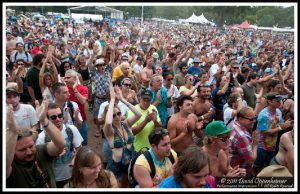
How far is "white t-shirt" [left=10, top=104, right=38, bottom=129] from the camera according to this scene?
4.01 m

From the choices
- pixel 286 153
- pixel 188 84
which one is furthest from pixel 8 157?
pixel 188 84

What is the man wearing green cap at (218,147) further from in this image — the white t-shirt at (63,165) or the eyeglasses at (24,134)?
the eyeglasses at (24,134)

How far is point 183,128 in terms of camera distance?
4.10m

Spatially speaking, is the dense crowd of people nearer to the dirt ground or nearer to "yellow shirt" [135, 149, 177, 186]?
"yellow shirt" [135, 149, 177, 186]

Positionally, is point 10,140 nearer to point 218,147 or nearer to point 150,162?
point 150,162

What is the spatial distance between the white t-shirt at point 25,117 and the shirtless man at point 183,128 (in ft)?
5.94

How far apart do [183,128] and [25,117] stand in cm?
205

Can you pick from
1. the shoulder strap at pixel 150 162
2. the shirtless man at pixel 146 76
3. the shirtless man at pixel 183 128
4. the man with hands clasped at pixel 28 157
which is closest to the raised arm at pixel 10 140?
the man with hands clasped at pixel 28 157

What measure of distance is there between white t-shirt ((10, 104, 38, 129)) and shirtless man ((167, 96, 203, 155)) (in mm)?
1809

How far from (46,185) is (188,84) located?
4118 millimetres

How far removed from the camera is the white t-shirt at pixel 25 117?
4.01m

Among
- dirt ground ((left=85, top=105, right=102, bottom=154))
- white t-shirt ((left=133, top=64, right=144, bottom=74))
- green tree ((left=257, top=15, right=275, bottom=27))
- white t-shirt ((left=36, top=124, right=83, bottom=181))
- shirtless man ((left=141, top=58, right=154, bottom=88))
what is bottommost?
dirt ground ((left=85, top=105, right=102, bottom=154))

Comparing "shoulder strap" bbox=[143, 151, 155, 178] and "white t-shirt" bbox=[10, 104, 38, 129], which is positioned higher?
"white t-shirt" bbox=[10, 104, 38, 129]

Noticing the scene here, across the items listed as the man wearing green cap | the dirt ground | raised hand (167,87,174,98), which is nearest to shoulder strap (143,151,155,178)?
the man wearing green cap
